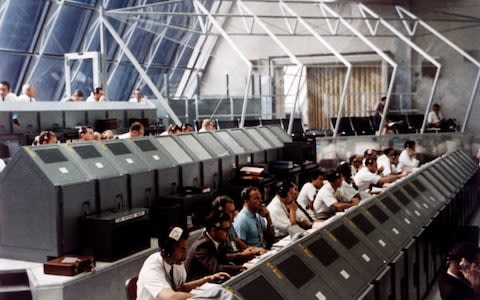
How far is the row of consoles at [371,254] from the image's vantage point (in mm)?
2990

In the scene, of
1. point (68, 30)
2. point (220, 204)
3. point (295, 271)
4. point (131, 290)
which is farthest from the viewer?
point (68, 30)

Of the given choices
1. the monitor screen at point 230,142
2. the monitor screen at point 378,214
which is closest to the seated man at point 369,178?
the monitor screen at point 230,142

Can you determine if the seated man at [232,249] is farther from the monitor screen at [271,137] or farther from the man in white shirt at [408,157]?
the man in white shirt at [408,157]

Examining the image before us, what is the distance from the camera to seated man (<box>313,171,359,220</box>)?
7.26 meters

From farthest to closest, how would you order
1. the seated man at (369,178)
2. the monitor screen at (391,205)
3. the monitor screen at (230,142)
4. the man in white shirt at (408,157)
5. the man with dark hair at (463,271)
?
the man in white shirt at (408,157) < the seated man at (369,178) < the monitor screen at (230,142) < the monitor screen at (391,205) < the man with dark hair at (463,271)

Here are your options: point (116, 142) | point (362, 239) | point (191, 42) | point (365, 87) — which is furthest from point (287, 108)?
point (362, 239)

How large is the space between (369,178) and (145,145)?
4002 mm

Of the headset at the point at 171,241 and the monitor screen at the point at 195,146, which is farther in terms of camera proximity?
the monitor screen at the point at 195,146

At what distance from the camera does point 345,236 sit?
4066 mm

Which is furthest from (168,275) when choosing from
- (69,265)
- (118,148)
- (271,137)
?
(271,137)

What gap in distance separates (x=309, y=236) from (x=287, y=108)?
16725 millimetres

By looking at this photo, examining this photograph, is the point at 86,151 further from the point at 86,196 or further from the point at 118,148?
the point at 86,196

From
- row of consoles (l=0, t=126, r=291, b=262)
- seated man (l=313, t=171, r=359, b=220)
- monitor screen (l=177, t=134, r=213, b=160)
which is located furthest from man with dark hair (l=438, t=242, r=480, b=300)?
monitor screen (l=177, t=134, r=213, b=160)

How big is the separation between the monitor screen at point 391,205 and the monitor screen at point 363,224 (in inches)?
33.0
